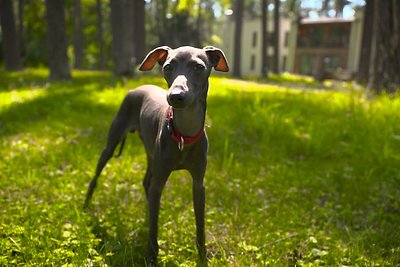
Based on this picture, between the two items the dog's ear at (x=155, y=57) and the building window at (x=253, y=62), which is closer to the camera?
the dog's ear at (x=155, y=57)

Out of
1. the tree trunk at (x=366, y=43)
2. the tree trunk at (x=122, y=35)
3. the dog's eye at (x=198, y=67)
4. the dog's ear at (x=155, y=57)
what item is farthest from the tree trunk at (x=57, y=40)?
the tree trunk at (x=366, y=43)

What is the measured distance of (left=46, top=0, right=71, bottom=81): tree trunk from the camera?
35.7 ft

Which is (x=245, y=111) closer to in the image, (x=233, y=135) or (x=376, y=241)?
(x=233, y=135)

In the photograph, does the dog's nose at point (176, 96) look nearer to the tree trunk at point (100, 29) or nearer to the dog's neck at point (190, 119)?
the dog's neck at point (190, 119)

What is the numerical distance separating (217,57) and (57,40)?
976cm

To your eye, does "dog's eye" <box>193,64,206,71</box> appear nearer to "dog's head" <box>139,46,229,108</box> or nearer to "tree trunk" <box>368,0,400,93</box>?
"dog's head" <box>139,46,229,108</box>

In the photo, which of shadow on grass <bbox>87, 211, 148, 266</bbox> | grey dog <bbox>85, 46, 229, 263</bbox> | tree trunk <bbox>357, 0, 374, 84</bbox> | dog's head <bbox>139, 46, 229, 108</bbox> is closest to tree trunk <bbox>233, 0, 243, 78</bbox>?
tree trunk <bbox>357, 0, 374, 84</bbox>

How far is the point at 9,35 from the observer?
1568cm

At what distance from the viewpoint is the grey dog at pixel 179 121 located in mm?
2490

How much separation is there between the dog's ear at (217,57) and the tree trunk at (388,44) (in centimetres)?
698

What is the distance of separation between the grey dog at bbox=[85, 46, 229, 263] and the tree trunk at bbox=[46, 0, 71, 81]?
8715mm

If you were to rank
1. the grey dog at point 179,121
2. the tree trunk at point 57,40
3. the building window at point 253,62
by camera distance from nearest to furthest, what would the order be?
the grey dog at point 179,121, the tree trunk at point 57,40, the building window at point 253,62

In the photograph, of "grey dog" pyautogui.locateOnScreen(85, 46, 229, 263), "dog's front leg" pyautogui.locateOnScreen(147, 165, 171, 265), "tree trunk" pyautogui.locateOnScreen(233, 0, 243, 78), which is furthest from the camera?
"tree trunk" pyautogui.locateOnScreen(233, 0, 243, 78)

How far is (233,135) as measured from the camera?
Result: 6598 millimetres
